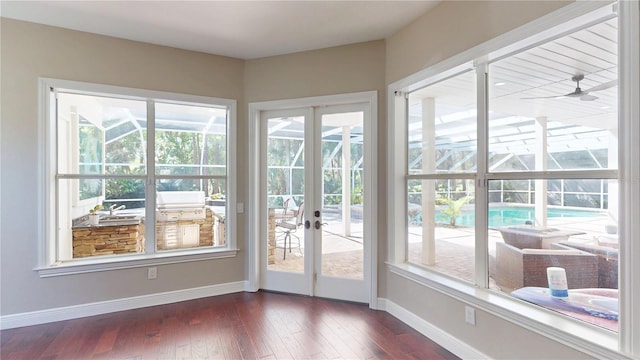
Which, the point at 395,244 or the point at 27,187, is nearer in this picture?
the point at 27,187

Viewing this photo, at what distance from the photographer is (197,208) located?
3771 mm

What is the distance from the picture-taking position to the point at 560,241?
6.40 feet

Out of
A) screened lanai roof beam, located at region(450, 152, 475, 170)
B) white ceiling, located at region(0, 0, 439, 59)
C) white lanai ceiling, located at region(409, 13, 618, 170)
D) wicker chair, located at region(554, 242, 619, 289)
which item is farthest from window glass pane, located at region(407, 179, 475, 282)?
white ceiling, located at region(0, 0, 439, 59)

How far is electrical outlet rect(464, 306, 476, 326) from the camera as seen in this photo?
7.47 ft

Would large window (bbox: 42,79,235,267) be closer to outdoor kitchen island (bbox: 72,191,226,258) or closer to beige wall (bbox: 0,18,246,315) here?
outdoor kitchen island (bbox: 72,191,226,258)

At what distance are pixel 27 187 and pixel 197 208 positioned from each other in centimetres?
155

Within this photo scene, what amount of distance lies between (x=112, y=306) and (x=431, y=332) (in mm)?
3160

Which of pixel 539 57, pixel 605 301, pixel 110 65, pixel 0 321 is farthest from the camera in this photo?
pixel 110 65

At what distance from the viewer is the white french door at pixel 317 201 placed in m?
3.45

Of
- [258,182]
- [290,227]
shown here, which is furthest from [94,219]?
[290,227]

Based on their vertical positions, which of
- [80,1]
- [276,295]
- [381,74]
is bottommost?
[276,295]

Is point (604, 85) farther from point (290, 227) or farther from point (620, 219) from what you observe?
point (290, 227)

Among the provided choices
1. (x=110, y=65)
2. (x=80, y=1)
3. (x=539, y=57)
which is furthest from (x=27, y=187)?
(x=539, y=57)

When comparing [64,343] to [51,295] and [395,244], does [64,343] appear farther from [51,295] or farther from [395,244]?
[395,244]
